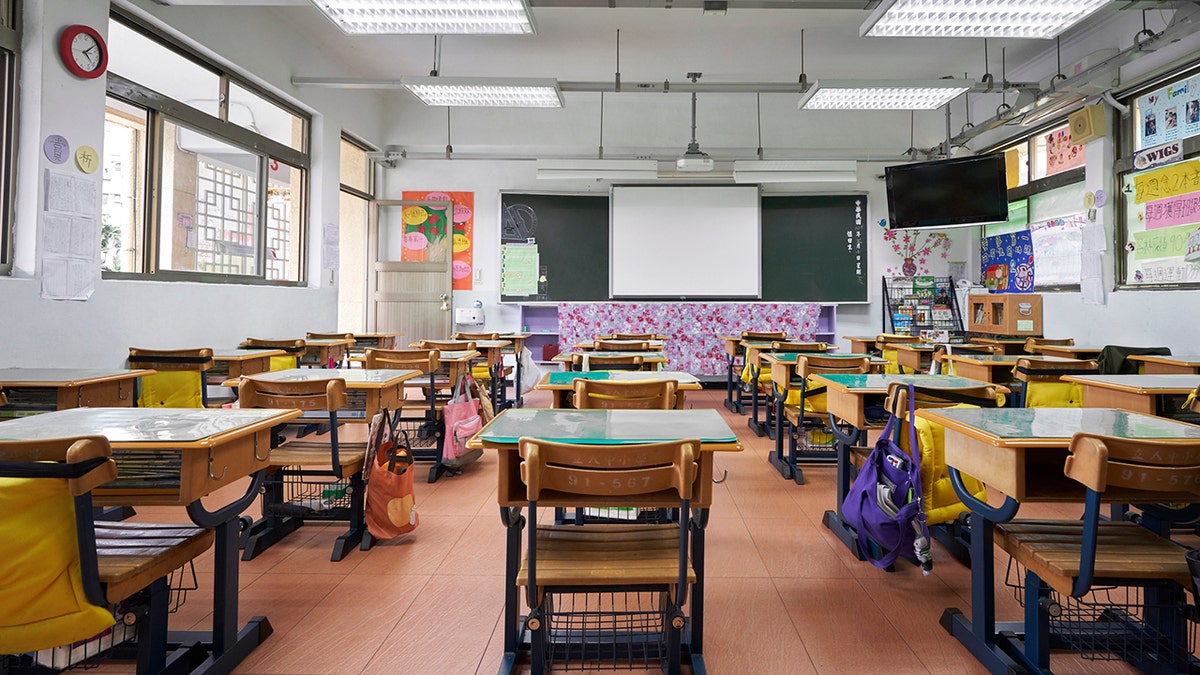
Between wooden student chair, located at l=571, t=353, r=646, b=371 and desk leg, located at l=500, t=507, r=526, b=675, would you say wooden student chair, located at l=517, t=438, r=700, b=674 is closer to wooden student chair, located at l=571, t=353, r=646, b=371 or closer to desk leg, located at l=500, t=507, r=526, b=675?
desk leg, located at l=500, t=507, r=526, b=675

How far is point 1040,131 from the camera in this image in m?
6.38

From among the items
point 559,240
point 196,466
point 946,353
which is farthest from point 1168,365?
point 559,240

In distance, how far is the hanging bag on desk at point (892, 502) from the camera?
81.1 inches

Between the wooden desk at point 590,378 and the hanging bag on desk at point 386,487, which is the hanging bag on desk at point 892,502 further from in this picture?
the hanging bag on desk at point 386,487

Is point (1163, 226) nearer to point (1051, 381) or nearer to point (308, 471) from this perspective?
point (1051, 381)

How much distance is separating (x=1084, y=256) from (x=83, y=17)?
25.7ft

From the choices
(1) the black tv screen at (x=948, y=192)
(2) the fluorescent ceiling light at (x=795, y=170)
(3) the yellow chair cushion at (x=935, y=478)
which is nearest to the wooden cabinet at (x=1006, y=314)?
(1) the black tv screen at (x=948, y=192)

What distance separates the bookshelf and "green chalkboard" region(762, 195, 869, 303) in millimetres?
394

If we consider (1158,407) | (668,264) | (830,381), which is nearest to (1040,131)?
(668,264)

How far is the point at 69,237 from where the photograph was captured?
3.46 metres

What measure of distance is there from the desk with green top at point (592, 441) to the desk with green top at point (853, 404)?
3.23 feet

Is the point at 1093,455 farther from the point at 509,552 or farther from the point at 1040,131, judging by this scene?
the point at 1040,131

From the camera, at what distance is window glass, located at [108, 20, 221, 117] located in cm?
399

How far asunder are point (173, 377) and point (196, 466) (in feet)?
8.52
